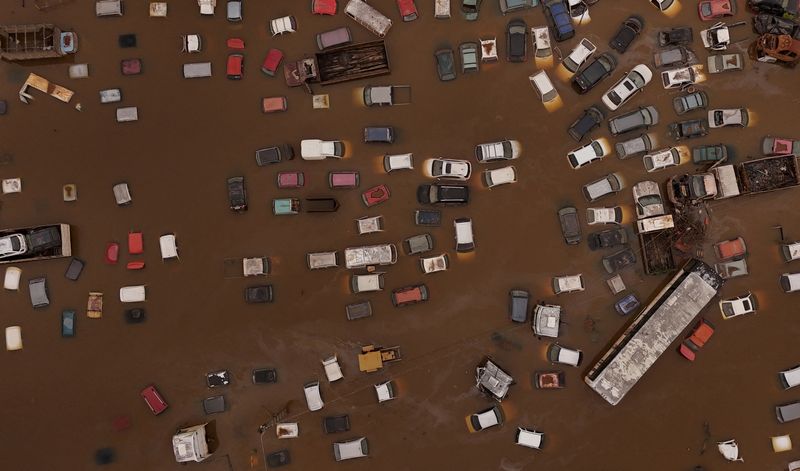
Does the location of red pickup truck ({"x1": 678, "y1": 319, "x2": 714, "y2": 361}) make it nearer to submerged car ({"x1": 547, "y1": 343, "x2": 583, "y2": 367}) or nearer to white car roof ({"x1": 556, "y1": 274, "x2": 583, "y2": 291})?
submerged car ({"x1": 547, "y1": 343, "x2": 583, "y2": 367})

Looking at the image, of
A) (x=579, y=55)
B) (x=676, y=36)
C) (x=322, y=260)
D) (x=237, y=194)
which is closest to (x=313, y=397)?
(x=322, y=260)

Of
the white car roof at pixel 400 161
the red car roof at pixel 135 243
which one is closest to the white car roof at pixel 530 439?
the white car roof at pixel 400 161

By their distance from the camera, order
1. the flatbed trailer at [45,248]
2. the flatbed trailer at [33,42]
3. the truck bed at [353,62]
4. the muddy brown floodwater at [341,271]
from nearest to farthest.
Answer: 1. the flatbed trailer at [45,248]
2. the muddy brown floodwater at [341,271]
3. the flatbed trailer at [33,42]
4. the truck bed at [353,62]

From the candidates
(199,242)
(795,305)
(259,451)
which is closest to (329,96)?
(199,242)

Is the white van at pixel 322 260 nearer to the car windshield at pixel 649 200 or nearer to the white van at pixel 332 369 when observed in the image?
the white van at pixel 332 369

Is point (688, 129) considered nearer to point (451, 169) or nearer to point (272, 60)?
point (451, 169)
